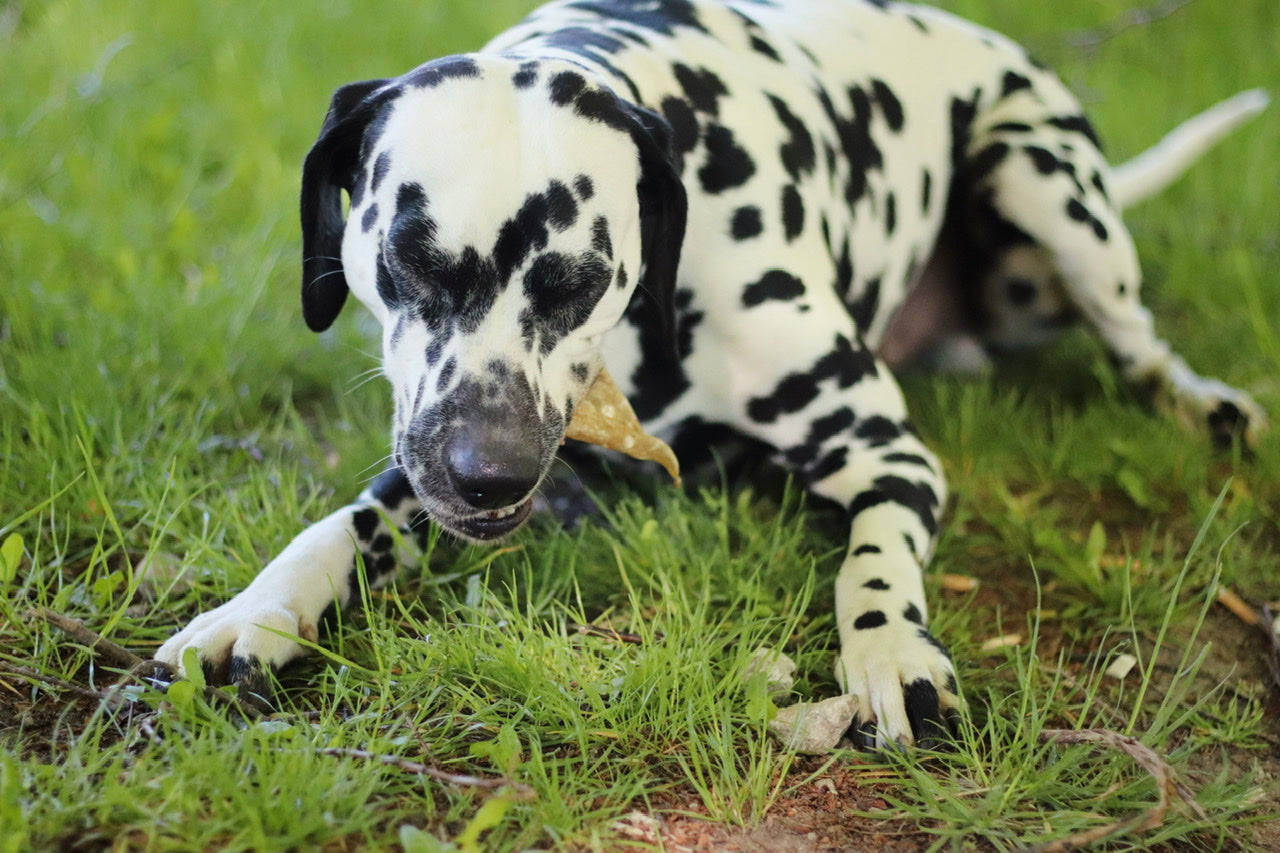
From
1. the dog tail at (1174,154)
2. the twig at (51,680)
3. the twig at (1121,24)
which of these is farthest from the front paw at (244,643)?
the twig at (1121,24)

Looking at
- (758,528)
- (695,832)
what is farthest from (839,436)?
(695,832)

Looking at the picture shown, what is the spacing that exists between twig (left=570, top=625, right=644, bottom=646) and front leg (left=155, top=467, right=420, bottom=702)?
0.43 metres

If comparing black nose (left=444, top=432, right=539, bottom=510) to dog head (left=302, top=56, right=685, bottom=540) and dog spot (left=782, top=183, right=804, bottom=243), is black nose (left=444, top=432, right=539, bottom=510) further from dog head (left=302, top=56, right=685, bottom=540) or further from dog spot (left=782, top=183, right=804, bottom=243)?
dog spot (left=782, top=183, right=804, bottom=243)

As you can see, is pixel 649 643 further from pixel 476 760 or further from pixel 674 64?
pixel 674 64

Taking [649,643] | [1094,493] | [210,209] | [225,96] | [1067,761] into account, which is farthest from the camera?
[225,96]

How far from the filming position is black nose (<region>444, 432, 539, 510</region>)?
1807mm

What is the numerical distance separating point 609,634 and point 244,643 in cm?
64

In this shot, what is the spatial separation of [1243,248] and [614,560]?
2839 mm

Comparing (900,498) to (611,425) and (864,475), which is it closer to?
(864,475)

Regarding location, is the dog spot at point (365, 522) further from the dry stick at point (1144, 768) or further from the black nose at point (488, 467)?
the dry stick at point (1144, 768)

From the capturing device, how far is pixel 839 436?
2.45 metres

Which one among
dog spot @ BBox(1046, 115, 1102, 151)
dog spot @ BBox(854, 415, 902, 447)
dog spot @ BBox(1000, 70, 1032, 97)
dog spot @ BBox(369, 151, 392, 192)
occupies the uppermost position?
dog spot @ BBox(369, 151, 392, 192)

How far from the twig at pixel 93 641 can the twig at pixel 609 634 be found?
753mm

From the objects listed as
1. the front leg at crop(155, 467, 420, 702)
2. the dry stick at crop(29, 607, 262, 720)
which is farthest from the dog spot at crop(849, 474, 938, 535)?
the dry stick at crop(29, 607, 262, 720)
